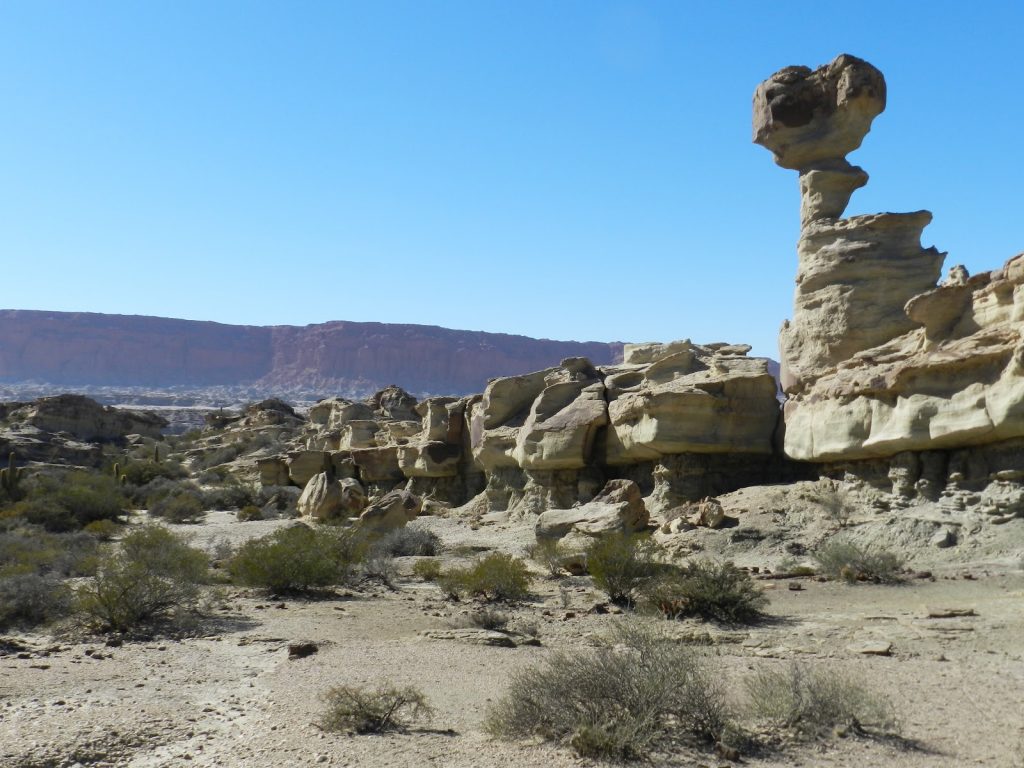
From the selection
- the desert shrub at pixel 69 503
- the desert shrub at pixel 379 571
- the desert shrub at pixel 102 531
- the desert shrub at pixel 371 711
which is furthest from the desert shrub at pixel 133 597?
the desert shrub at pixel 69 503

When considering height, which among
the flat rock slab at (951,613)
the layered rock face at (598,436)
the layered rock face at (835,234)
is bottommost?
the flat rock slab at (951,613)

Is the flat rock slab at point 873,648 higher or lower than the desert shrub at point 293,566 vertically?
higher

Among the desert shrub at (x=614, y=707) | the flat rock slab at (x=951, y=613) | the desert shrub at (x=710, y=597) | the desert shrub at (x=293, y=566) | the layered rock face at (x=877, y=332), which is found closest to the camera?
the desert shrub at (x=614, y=707)

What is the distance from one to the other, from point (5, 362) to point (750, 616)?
151505mm

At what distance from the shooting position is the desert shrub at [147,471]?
3666 cm

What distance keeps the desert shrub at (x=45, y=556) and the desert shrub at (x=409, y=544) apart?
5282 mm

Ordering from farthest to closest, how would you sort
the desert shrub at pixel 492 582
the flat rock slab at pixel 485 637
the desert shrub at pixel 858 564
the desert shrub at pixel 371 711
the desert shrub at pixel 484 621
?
the desert shrub at pixel 858 564 → the desert shrub at pixel 492 582 → the desert shrub at pixel 484 621 → the flat rock slab at pixel 485 637 → the desert shrub at pixel 371 711

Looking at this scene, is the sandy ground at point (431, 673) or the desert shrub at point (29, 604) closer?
the sandy ground at point (431, 673)

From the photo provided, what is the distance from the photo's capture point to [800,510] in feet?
53.1

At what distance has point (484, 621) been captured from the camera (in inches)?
426

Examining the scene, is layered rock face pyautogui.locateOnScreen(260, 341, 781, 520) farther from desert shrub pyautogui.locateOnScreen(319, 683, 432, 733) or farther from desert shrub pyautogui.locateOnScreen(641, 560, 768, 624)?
desert shrub pyautogui.locateOnScreen(319, 683, 432, 733)

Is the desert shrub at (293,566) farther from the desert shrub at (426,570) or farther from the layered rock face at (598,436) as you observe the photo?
the layered rock face at (598,436)

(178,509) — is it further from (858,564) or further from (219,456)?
(858,564)

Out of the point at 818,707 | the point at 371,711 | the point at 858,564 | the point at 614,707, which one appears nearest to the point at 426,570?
the point at 858,564
